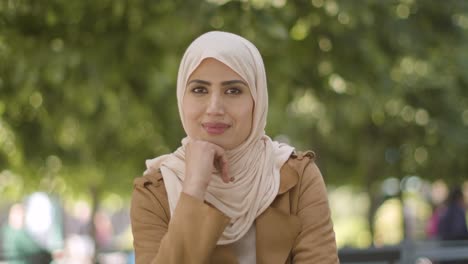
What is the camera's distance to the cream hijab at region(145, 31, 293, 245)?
2494mm

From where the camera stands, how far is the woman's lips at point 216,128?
252cm

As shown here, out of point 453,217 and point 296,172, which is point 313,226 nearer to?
point 296,172

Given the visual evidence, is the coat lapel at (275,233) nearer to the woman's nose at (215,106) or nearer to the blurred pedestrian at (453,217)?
the woman's nose at (215,106)

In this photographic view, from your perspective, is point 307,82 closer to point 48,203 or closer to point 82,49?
point 82,49

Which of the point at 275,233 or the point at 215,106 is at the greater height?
the point at 215,106

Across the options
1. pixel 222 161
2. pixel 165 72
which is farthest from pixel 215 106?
pixel 165 72

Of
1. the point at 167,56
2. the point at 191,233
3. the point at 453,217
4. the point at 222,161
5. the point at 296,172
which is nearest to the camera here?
the point at 191,233

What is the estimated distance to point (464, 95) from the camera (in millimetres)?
10289

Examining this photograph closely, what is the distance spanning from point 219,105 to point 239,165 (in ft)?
0.55

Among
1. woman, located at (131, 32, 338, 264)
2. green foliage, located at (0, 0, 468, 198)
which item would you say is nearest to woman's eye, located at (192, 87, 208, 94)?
woman, located at (131, 32, 338, 264)

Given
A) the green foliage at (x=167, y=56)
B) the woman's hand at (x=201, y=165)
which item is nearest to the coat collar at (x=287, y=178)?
the woman's hand at (x=201, y=165)

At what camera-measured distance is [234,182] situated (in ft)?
8.26

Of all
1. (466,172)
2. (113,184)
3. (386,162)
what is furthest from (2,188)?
(466,172)

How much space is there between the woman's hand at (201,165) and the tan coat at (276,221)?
0.10 feet
